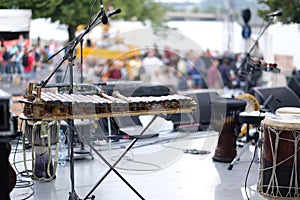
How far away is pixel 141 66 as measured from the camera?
A: 5.79 meters

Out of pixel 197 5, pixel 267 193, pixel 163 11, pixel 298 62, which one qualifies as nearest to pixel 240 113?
pixel 267 193

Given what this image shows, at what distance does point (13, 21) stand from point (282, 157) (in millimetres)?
5562

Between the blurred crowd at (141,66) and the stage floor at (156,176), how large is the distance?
2.16 feet

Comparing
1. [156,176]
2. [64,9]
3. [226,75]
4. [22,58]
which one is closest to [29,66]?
[22,58]

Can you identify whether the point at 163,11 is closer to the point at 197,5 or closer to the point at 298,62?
the point at 298,62

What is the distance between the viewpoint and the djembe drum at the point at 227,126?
221 inches

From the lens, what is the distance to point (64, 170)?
525cm

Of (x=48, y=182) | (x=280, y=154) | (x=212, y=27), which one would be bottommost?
(x=48, y=182)

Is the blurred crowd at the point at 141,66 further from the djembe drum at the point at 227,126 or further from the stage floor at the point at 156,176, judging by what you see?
the stage floor at the point at 156,176

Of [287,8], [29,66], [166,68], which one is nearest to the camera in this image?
[166,68]

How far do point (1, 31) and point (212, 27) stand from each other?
43.9 feet

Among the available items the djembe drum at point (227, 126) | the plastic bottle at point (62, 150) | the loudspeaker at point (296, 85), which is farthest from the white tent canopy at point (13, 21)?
the loudspeaker at point (296, 85)

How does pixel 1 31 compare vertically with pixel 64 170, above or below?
above

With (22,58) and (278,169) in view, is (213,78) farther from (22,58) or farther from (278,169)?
(22,58)
